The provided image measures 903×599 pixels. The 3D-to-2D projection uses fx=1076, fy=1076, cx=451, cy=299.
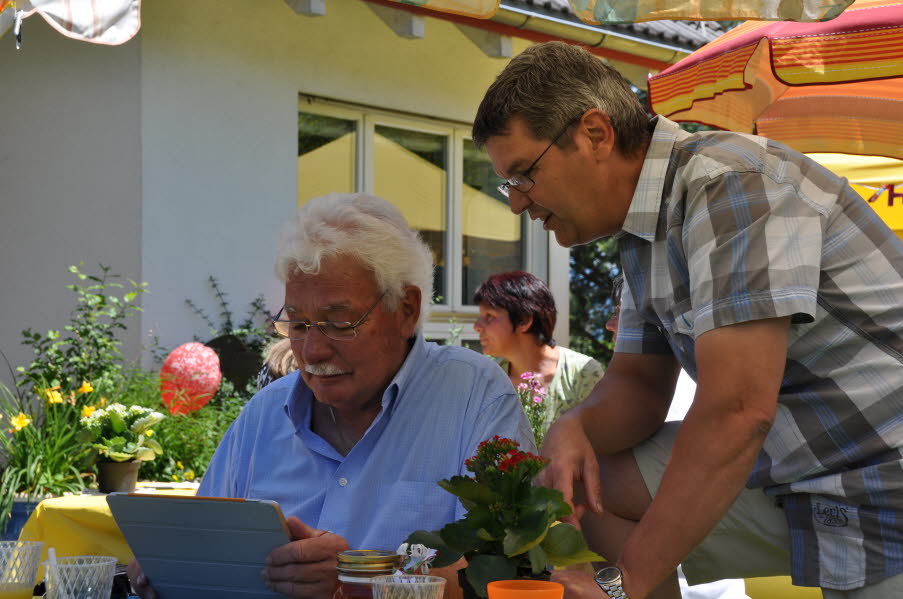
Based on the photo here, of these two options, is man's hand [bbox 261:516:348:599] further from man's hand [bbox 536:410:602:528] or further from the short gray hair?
the short gray hair

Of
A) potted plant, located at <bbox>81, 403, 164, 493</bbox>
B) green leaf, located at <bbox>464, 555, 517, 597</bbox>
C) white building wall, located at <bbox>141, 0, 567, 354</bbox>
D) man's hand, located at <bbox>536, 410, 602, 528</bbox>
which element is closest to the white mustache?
man's hand, located at <bbox>536, 410, 602, 528</bbox>

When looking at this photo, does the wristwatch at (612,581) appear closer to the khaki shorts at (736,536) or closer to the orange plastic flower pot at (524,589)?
the orange plastic flower pot at (524,589)

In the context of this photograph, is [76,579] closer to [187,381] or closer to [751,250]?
[751,250]

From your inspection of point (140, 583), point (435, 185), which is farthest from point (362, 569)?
point (435, 185)

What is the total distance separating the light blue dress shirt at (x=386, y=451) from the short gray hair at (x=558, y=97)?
2.13 ft

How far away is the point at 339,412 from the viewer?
273 cm

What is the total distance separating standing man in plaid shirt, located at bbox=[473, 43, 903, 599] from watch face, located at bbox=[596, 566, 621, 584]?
0.9 inches

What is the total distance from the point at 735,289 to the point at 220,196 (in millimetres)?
5555

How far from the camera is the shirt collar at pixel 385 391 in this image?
261cm

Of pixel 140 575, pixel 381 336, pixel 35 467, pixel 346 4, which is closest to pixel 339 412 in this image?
pixel 381 336

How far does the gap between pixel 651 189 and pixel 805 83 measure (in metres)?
1.94

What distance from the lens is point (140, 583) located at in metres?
2.27

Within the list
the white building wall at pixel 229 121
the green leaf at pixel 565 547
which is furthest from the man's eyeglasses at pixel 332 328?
the white building wall at pixel 229 121

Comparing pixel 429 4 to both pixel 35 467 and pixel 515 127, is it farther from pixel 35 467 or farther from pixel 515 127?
pixel 35 467
